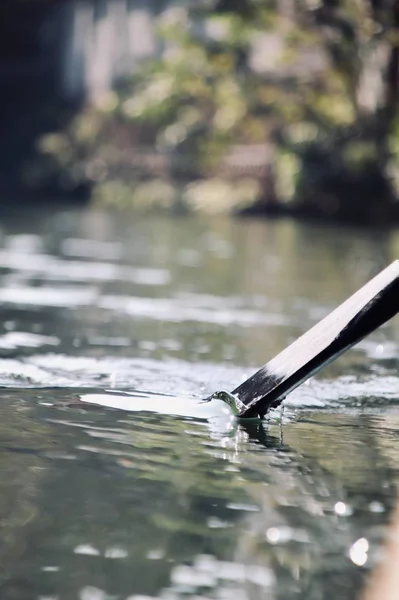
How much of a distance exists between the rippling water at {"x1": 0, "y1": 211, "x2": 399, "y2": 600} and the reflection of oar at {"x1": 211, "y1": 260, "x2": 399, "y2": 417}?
0.12 meters

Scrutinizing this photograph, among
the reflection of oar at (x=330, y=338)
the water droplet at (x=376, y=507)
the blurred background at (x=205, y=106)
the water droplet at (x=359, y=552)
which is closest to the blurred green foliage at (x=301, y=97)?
the blurred background at (x=205, y=106)

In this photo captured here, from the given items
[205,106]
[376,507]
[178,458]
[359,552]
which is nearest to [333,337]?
[178,458]

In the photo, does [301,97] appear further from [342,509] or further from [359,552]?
[359,552]

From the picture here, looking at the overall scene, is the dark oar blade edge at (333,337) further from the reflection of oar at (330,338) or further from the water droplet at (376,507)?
the water droplet at (376,507)

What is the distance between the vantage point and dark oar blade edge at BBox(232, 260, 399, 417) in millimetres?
4582

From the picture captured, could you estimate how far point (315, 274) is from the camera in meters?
12.2

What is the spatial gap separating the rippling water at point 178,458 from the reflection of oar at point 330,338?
0.12 meters

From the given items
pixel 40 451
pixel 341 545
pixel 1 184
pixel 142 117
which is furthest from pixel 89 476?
pixel 1 184

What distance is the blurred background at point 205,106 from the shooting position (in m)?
23.0

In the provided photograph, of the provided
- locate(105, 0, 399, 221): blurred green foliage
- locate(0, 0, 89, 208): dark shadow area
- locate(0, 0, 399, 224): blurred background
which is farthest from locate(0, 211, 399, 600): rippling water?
locate(0, 0, 89, 208): dark shadow area

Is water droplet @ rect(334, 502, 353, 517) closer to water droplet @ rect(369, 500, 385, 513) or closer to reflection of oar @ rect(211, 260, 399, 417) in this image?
water droplet @ rect(369, 500, 385, 513)

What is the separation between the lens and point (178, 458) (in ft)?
13.3

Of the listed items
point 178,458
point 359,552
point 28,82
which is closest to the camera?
point 359,552

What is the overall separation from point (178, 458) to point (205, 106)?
24672 mm
